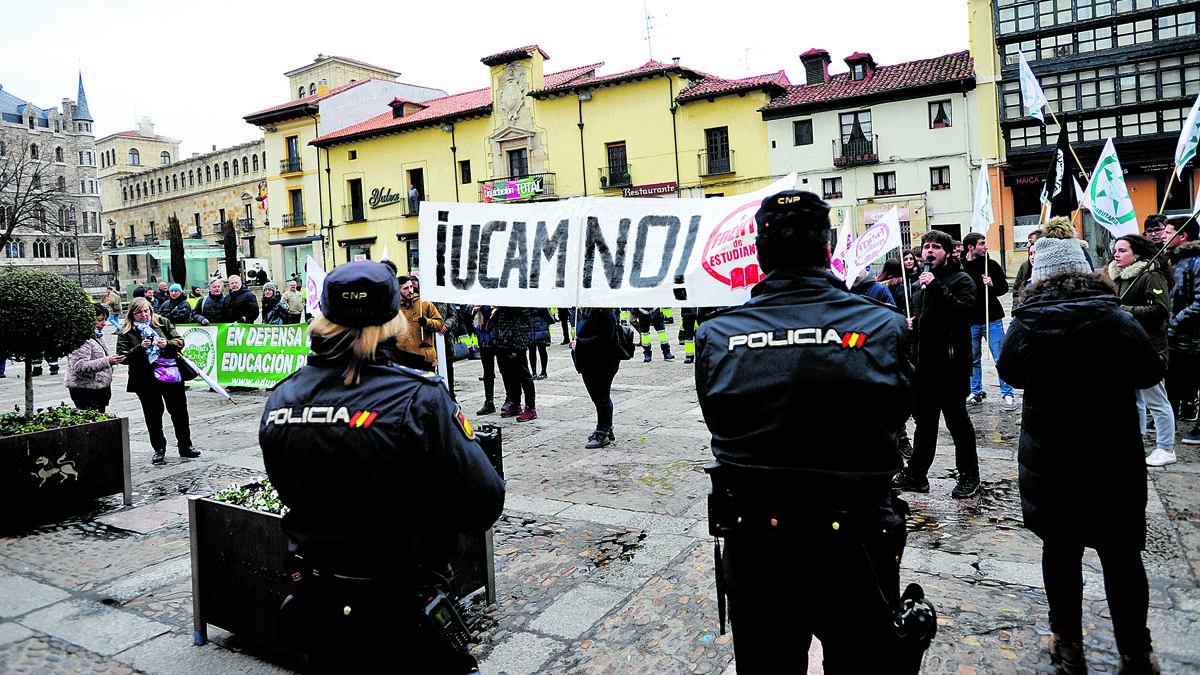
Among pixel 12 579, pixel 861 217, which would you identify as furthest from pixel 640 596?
pixel 861 217

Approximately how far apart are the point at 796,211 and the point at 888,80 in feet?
113

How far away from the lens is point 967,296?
585 centimetres

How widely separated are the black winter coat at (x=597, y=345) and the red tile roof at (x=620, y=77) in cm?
3036

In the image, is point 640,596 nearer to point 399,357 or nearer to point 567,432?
point 399,357

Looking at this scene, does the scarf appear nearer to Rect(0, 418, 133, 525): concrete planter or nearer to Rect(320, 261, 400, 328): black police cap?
Rect(0, 418, 133, 525): concrete planter

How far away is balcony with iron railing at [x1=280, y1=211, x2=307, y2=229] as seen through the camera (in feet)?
160

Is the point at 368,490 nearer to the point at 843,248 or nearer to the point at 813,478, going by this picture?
the point at 813,478

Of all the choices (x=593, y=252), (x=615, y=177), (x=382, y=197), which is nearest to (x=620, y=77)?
(x=615, y=177)

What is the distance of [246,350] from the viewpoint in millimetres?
13039

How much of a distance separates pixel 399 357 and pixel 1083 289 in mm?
2704

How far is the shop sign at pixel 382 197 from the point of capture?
146ft

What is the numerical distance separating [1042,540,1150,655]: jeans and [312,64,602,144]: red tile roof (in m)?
39.5

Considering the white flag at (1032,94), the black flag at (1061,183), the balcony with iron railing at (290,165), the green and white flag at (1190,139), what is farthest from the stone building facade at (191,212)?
the green and white flag at (1190,139)

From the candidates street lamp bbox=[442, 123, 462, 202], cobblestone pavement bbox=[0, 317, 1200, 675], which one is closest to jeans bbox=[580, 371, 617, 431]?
cobblestone pavement bbox=[0, 317, 1200, 675]
